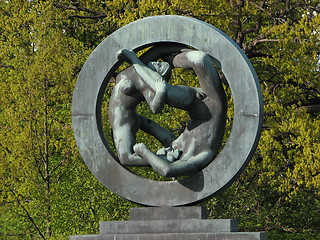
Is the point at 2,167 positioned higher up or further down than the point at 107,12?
further down

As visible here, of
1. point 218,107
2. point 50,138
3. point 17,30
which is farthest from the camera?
point 17,30

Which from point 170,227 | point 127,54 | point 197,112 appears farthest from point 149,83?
point 170,227

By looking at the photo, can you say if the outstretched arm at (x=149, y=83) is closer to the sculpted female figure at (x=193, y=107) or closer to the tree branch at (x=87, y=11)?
the sculpted female figure at (x=193, y=107)

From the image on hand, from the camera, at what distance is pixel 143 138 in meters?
18.8

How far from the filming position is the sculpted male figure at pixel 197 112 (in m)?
9.72

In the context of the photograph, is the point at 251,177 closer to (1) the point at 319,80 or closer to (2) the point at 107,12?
(1) the point at 319,80

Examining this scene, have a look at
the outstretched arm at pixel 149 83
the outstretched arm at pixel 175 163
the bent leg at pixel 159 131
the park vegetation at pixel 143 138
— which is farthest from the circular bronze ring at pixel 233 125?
the park vegetation at pixel 143 138

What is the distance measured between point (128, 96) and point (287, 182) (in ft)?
29.9

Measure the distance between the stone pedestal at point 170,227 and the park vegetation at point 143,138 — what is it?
8147mm

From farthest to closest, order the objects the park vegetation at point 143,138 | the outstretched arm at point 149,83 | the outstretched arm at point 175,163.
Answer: the park vegetation at point 143,138, the outstretched arm at point 149,83, the outstretched arm at point 175,163

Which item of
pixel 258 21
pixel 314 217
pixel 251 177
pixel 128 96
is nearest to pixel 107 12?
pixel 258 21

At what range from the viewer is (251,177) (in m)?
20.5

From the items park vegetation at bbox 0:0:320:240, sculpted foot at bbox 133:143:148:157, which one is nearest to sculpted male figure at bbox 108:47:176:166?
sculpted foot at bbox 133:143:148:157

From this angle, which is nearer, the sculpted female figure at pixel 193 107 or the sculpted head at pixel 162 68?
the sculpted female figure at pixel 193 107
